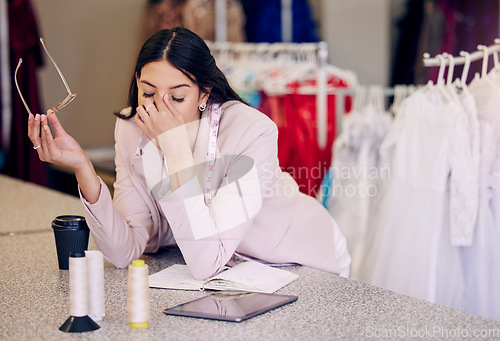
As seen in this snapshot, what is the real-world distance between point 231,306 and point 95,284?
0.28 metres

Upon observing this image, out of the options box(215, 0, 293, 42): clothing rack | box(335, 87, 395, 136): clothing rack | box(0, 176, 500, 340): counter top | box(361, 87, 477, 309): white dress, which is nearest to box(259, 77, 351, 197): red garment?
box(335, 87, 395, 136): clothing rack

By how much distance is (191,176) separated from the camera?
1497mm

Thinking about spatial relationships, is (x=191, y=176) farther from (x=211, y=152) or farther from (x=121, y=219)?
(x=121, y=219)

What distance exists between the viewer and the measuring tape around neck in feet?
5.23

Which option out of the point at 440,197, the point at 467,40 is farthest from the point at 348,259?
the point at 467,40

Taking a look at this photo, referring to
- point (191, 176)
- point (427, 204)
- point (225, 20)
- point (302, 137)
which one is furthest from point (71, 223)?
point (225, 20)

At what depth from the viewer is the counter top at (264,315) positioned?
111cm

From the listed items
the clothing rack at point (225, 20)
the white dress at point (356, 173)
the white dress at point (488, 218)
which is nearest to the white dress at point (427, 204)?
the white dress at point (488, 218)

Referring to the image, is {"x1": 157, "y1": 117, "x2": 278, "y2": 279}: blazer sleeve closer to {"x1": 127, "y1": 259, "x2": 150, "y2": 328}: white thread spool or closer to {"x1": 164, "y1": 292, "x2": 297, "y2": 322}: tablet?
{"x1": 164, "y1": 292, "x2": 297, "y2": 322}: tablet

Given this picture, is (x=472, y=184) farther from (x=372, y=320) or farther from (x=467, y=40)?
(x=467, y=40)

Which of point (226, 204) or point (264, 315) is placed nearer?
point (264, 315)

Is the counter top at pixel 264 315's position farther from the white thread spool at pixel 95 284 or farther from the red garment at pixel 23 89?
the red garment at pixel 23 89

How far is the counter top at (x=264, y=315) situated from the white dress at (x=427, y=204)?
0.84 meters

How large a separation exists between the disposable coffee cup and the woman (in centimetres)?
5
